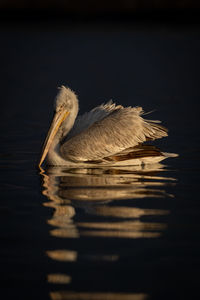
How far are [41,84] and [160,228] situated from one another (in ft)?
38.2

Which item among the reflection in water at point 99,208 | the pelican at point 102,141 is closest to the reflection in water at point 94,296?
the reflection in water at point 99,208

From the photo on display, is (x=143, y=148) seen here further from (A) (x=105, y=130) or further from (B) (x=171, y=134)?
(B) (x=171, y=134)

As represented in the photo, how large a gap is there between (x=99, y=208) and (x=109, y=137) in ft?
6.63

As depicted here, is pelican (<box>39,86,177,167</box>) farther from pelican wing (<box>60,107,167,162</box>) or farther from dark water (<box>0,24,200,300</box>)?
dark water (<box>0,24,200,300</box>)

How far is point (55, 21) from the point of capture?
3919cm

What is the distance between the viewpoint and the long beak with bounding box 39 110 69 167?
7889 mm

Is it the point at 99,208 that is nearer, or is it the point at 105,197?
the point at 99,208

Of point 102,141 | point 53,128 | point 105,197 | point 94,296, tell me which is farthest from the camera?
point 53,128

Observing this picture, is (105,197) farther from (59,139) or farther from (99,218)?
(59,139)

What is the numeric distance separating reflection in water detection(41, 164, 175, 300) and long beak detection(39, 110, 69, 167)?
0.21m

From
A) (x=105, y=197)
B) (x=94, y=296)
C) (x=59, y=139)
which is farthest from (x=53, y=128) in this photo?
(x=94, y=296)

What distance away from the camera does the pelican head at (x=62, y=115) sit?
8055mm

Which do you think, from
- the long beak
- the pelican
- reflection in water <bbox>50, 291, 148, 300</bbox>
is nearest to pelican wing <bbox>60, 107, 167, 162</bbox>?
the pelican

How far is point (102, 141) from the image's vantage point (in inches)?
310
